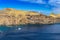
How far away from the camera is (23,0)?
284 centimetres

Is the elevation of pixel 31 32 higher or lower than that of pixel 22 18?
lower

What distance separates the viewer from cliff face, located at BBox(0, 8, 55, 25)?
9.23 ft

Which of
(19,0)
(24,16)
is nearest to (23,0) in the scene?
(19,0)

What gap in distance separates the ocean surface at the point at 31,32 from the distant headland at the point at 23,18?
3.4 inches

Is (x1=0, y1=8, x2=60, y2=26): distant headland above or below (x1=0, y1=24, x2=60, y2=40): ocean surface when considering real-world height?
above

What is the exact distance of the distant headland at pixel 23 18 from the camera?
111 inches

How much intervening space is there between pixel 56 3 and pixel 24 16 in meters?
0.64

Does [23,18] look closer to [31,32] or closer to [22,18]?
[22,18]

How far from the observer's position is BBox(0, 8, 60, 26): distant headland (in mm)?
2816

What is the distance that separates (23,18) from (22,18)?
19mm

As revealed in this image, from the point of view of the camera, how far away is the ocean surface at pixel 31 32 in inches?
109

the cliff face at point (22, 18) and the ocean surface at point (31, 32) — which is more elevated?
the cliff face at point (22, 18)

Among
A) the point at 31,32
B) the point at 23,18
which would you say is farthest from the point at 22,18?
the point at 31,32

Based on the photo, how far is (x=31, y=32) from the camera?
9.17 feet
